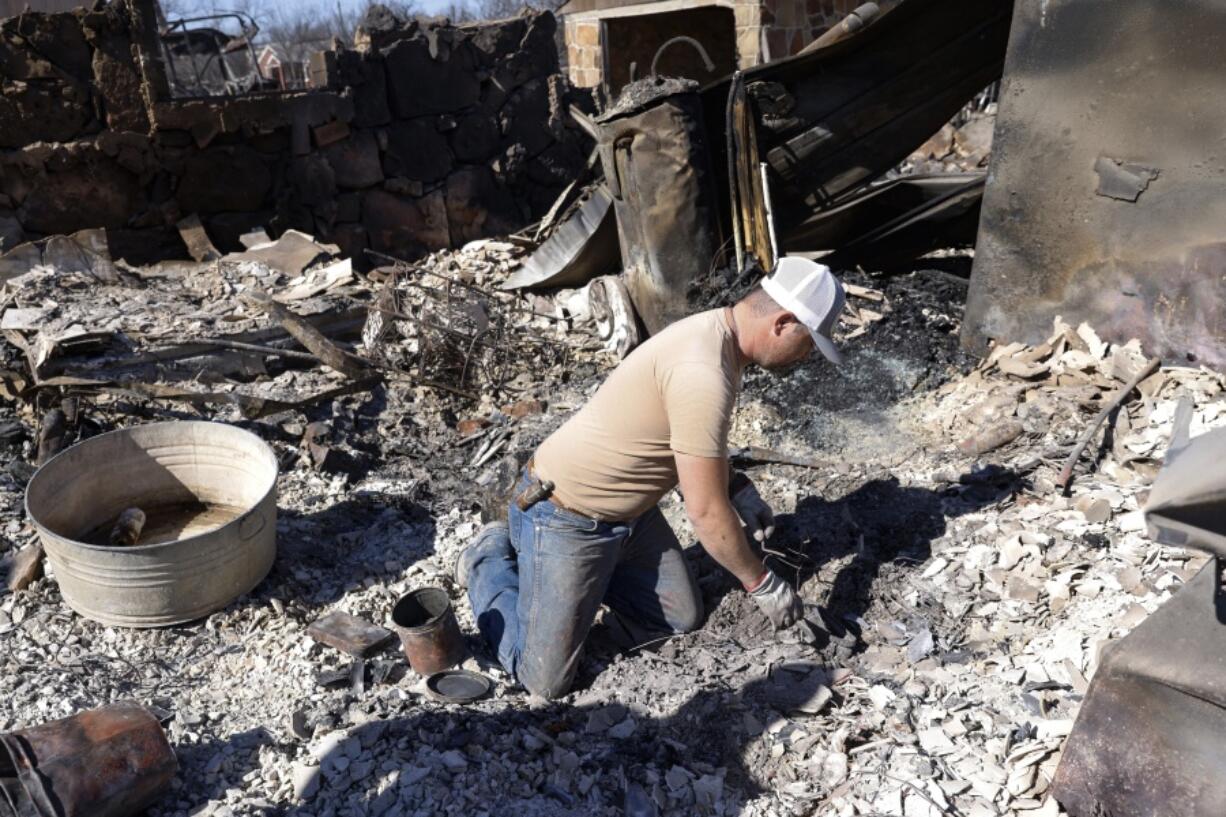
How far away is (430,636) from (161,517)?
76.1 inches

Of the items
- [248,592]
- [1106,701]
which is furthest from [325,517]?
[1106,701]

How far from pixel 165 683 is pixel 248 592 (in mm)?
584

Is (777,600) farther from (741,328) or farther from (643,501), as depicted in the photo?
(741,328)

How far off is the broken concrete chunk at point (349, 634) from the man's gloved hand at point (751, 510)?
1.59m

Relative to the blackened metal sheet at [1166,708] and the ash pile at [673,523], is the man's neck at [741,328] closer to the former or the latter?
the ash pile at [673,523]

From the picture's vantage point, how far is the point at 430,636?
12.6ft

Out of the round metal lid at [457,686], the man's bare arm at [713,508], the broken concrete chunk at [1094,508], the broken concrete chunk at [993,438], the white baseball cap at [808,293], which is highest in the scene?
the white baseball cap at [808,293]

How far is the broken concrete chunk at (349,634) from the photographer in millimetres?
4016

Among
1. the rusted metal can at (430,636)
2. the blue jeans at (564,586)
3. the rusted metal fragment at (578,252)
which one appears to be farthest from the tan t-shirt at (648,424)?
the rusted metal fragment at (578,252)

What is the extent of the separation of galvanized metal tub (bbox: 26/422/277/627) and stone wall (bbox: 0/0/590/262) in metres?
4.48

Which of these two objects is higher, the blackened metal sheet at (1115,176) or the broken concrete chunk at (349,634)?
the blackened metal sheet at (1115,176)

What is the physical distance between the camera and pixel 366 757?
3393 mm

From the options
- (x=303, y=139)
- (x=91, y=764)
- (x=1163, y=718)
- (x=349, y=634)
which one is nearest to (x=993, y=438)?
(x=1163, y=718)

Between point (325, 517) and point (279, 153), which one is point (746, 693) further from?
point (279, 153)
